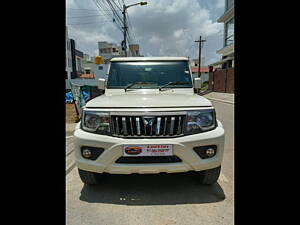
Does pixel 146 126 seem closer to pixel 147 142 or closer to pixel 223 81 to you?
pixel 147 142

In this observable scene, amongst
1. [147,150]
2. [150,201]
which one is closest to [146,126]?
[147,150]

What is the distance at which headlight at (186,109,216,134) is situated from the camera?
2057 mm

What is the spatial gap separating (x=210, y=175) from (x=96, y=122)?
1524 mm

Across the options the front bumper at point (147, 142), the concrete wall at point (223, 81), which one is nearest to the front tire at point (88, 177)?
the front bumper at point (147, 142)

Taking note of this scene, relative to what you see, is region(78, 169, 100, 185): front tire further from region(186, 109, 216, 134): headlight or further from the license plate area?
region(186, 109, 216, 134): headlight

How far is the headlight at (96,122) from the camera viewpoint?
2053mm

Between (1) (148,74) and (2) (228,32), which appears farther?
(2) (228,32)

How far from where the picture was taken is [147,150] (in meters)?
1.93

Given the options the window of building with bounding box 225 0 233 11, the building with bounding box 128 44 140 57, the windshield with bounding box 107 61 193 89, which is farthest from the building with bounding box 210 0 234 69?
the windshield with bounding box 107 61 193 89

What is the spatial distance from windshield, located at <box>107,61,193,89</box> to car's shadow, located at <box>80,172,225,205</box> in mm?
1471

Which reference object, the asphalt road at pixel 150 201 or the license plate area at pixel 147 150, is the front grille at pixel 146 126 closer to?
the license plate area at pixel 147 150
